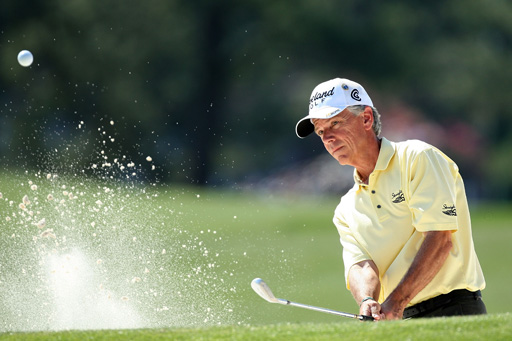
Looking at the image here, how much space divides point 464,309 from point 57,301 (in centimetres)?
356

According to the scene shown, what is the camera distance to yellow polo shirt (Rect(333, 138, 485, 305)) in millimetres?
3832

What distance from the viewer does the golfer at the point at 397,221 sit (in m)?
3.83

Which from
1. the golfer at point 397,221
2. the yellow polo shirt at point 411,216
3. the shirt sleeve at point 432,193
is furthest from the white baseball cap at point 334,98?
the shirt sleeve at point 432,193

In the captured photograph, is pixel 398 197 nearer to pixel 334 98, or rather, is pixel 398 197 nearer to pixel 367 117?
pixel 367 117

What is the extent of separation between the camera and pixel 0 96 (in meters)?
30.9

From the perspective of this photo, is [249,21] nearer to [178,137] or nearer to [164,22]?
[164,22]

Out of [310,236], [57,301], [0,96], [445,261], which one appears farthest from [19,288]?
[0,96]

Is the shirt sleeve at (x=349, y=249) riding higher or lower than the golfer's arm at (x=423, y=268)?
higher

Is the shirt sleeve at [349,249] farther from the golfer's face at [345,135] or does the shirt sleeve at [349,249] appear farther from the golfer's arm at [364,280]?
the golfer's face at [345,135]

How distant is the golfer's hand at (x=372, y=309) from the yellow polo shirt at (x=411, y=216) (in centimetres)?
18

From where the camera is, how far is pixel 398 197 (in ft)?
13.1

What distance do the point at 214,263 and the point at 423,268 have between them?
8.62 metres

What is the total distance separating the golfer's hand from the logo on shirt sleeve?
50 centimetres

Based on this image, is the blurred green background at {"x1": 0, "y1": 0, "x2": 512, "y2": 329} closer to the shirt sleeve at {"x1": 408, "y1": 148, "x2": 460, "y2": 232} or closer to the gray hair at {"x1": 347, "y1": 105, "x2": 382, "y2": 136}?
the gray hair at {"x1": 347, "y1": 105, "x2": 382, "y2": 136}
